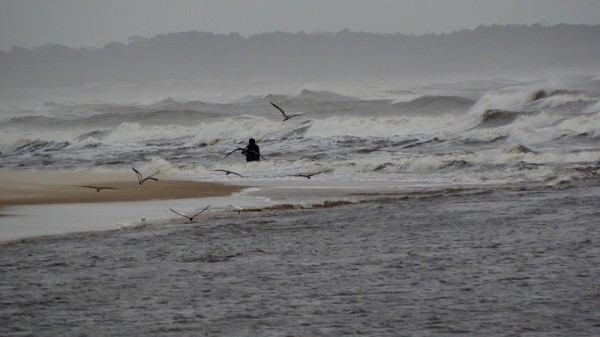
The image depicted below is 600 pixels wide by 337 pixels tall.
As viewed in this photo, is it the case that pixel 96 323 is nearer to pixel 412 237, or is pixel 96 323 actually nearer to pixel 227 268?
pixel 227 268

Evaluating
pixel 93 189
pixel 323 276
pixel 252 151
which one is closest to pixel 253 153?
pixel 252 151

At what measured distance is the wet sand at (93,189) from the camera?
1562cm

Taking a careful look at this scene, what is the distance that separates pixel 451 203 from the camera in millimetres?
12742

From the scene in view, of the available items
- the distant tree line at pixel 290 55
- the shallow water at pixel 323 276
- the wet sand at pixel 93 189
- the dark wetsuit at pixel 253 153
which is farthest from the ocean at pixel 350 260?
the distant tree line at pixel 290 55

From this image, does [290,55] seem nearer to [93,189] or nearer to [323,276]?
[93,189]

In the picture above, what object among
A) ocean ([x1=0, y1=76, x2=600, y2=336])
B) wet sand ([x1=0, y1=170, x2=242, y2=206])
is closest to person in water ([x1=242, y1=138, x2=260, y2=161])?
ocean ([x1=0, y1=76, x2=600, y2=336])

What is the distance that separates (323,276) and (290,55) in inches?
5016

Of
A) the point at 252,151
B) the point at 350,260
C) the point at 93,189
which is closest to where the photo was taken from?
the point at 350,260

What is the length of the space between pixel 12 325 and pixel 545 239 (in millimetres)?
5027

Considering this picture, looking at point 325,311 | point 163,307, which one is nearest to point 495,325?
point 325,311

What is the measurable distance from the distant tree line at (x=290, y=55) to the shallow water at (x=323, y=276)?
101376 millimetres

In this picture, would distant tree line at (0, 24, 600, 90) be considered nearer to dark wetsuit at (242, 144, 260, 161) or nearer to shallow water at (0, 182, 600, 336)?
dark wetsuit at (242, 144, 260, 161)

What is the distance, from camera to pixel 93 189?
1738 centimetres

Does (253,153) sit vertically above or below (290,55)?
below
